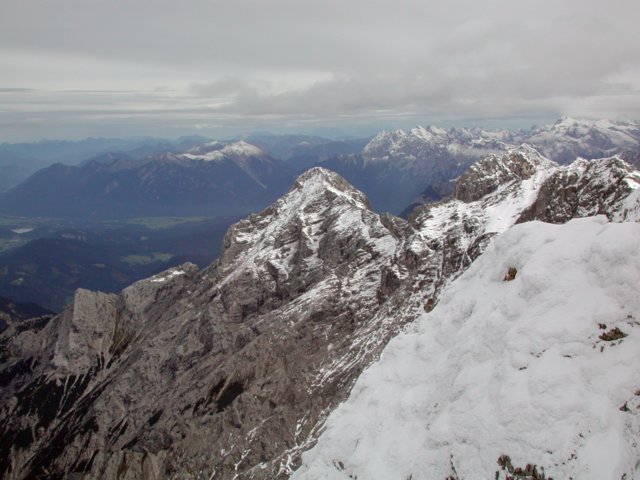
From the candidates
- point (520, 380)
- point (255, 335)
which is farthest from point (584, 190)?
point (255, 335)

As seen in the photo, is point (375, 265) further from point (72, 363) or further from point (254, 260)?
point (72, 363)

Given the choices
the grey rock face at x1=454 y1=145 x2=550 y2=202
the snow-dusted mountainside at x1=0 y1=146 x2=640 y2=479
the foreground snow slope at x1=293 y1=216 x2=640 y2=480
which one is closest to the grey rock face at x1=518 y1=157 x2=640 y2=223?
the snow-dusted mountainside at x1=0 y1=146 x2=640 y2=479

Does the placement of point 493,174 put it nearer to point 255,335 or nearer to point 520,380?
point 255,335

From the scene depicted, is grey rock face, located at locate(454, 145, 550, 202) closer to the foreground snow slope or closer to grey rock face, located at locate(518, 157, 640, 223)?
grey rock face, located at locate(518, 157, 640, 223)

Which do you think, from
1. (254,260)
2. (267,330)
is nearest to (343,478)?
(267,330)

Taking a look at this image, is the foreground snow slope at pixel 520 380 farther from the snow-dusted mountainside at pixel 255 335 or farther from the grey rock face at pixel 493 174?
the grey rock face at pixel 493 174

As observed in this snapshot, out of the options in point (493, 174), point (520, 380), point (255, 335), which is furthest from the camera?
point (255, 335)

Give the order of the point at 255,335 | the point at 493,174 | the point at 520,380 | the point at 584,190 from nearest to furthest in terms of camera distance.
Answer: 1. the point at 520,380
2. the point at 584,190
3. the point at 493,174
4. the point at 255,335

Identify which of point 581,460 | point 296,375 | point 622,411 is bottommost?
point 296,375
